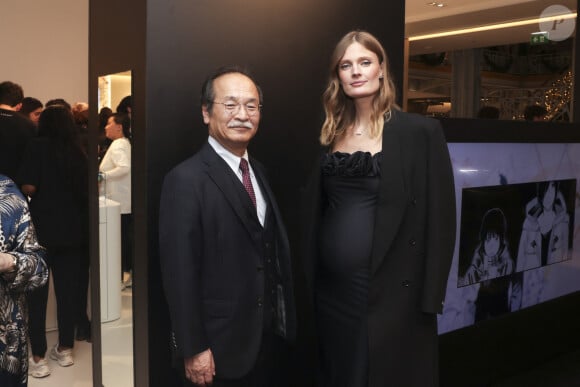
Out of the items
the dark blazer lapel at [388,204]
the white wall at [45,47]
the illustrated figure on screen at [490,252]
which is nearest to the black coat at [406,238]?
the dark blazer lapel at [388,204]

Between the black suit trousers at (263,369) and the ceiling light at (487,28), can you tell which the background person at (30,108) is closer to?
the ceiling light at (487,28)

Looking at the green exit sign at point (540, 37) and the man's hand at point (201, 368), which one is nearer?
the man's hand at point (201, 368)

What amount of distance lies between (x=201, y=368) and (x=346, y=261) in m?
0.62

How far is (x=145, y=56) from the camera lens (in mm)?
2396

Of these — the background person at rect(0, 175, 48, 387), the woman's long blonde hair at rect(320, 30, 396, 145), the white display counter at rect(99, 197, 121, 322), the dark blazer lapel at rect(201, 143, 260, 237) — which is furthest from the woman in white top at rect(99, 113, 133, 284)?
the woman's long blonde hair at rect(320, 30, 396, 145)

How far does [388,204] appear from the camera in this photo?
2115 millimetres

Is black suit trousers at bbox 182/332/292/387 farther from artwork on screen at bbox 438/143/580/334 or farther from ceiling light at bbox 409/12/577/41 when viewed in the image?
ceiling light at bbox 409/12/577/41

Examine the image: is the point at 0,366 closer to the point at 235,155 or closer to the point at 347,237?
the point at 235,155

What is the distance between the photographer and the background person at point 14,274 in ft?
6.77

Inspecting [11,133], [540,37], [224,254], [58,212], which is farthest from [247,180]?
[540,37]

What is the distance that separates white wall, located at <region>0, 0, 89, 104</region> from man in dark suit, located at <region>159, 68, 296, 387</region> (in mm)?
5182

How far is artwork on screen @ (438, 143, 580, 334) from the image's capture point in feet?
11.2

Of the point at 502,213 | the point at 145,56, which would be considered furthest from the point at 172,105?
the point at 502,213

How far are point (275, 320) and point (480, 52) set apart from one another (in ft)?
20.4
